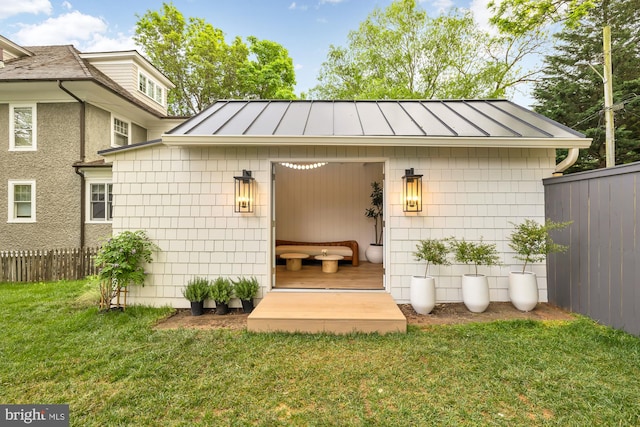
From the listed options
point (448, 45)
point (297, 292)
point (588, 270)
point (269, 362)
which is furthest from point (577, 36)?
point (269, 362)

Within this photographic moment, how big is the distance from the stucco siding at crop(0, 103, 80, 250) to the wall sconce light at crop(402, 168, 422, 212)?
895cm

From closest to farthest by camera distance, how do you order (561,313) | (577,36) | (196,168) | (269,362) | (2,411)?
(2,411)
(269,362)
(561,313)
(196,168)
(577,36)

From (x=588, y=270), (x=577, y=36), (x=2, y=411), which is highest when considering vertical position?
(x=577, y=36)

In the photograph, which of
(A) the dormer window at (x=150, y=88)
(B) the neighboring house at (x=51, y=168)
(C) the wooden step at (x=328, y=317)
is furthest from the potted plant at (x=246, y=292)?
(A) the dormer window at (x=150, y=88)

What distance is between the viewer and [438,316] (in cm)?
404

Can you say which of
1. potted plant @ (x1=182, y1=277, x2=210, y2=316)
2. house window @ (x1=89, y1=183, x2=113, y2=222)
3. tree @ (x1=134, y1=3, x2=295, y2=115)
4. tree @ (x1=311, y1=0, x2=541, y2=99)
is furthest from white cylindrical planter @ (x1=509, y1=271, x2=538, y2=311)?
tree @ (x1=134, y1=3, x2=295, y2=115)

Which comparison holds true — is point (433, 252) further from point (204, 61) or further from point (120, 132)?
point (204, 61)

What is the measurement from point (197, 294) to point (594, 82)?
1701 cm

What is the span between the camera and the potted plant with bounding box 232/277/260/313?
427 centimetres

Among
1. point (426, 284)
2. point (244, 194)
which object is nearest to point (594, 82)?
point (426, 284)

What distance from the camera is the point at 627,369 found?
8.55ft

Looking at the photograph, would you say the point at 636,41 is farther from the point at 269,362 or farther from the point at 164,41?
the point at 164,41

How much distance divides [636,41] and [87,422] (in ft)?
64.8

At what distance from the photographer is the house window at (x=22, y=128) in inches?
323
